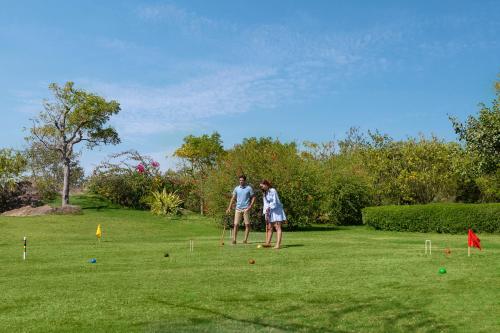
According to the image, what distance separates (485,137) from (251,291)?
19.6m

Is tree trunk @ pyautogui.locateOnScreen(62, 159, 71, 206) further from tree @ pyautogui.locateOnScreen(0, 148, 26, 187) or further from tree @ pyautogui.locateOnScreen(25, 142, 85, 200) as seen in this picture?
tree @ pyautogui.locateOnScreen(25, 142, 85, 200)

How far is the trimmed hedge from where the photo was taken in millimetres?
24562

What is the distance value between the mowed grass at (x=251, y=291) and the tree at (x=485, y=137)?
12.5 meters

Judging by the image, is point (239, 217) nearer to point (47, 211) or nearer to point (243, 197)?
point (243, 197)

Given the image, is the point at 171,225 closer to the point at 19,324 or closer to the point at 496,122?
the point at 496,122

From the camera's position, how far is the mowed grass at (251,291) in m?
6.23

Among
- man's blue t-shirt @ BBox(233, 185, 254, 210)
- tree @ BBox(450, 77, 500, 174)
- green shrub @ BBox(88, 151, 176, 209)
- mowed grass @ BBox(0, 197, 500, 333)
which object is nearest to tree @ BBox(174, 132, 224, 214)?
green shrub @ BBox(88, 151, 176, 209)

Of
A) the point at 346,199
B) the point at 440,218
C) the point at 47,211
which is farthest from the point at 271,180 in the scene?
the point at 47,211

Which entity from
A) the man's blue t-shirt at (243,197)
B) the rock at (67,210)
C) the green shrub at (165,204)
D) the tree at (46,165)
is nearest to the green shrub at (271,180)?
the green shrub at (165,204)

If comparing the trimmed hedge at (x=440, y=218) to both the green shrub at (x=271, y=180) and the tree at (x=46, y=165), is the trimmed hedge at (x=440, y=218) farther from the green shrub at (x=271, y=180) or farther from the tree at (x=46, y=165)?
the tree at (x=46, y=165)

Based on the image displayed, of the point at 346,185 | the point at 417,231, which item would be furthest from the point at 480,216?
the point at 346,185

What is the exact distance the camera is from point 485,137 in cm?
2459

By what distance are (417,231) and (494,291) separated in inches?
753

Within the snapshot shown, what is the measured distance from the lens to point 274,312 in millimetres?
6797
